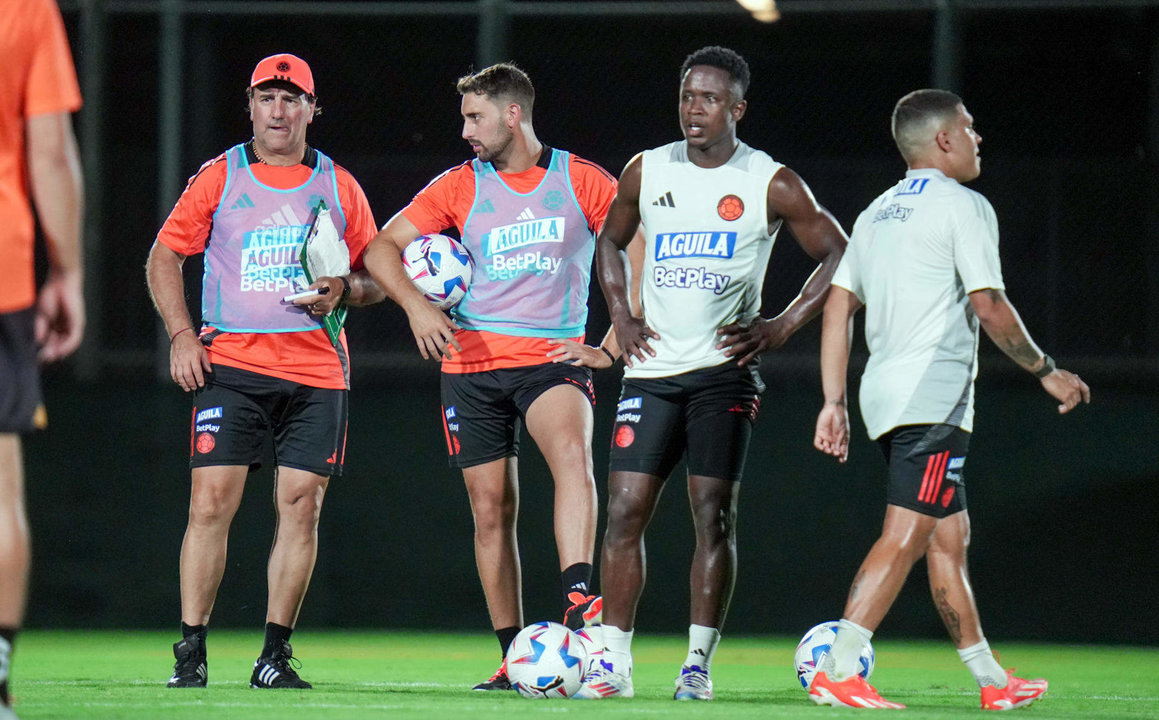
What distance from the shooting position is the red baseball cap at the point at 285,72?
20.1 feet

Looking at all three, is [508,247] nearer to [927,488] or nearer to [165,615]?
[927,488]

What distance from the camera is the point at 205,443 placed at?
593 cm

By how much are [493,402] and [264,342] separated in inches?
36.2

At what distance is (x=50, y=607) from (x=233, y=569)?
1058 millimetres

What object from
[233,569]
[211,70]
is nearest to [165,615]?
[233,569]

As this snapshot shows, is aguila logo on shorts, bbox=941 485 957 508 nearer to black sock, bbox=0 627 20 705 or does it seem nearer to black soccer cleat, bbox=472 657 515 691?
black soccer cleat, bbox=472 657 515 691

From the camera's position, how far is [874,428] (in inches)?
205

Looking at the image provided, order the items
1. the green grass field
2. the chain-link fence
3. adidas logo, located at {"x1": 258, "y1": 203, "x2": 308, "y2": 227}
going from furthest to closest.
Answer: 1. the chain-link fence
2. adidas logo, located at {"x1": 258, "y1": 203, "x2": 308, "y2": 227}
3. the green grass field

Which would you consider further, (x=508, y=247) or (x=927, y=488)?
(x=508, y=247)

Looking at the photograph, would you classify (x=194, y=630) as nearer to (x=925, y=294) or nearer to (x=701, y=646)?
(x=701, y=646)

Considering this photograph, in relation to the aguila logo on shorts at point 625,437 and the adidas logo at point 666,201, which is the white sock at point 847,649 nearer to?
the aguila logo on shorts at point 625,437

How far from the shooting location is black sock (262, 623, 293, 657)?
19.3 ft

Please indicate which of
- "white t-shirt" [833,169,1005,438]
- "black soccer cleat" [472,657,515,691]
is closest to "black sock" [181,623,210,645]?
"black soccer cleat" [472,657,515,691]

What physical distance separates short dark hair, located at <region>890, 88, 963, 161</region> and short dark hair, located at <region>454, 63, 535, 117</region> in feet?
4.97
